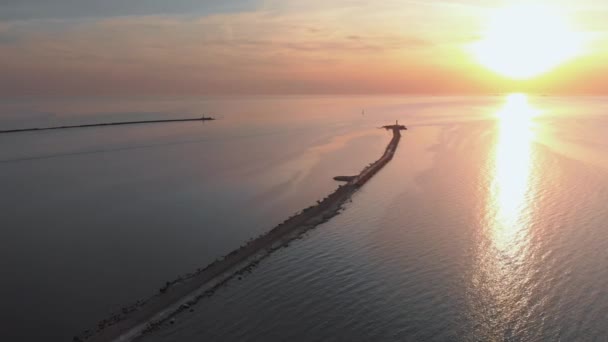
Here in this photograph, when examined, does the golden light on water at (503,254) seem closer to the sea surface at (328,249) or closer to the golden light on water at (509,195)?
the golden light on water at (509,195)

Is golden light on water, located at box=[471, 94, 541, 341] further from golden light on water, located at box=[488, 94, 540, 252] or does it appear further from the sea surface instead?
the sea surface

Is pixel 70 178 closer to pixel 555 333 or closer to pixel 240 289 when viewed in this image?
pixel 240 289

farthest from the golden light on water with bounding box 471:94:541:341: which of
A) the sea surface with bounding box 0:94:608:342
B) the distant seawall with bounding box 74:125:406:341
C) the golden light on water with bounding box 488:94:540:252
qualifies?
the distant seawall with bounding box 74:125:406:341

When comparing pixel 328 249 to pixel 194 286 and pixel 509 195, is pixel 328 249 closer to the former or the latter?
pixel 194 286

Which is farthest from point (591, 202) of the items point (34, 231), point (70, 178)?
point (70, 178)

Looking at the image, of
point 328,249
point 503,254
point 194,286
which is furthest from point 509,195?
point 194,286

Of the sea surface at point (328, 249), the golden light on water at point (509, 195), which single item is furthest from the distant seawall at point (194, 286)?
the golden light on water at point (509, 195)
